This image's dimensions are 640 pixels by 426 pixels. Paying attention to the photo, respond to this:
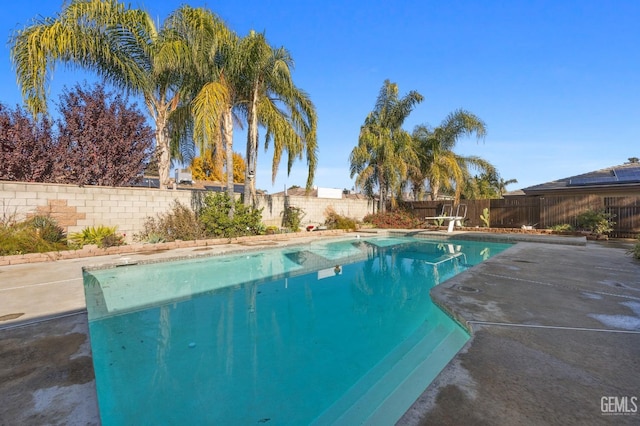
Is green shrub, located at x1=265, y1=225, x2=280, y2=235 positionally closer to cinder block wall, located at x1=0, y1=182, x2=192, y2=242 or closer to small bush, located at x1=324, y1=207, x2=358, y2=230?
cinder block wall, located at x1=0, y1=182, x2=192, y2=242

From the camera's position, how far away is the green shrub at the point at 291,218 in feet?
46.5

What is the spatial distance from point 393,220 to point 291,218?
258 inches

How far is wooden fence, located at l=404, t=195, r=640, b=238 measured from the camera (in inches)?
482

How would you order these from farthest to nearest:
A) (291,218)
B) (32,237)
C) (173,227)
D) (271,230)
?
(291,218) < (271,230) < (173,227) < (32,237)

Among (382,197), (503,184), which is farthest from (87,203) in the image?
(503,184)

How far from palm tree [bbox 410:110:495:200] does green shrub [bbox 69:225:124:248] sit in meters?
14.3

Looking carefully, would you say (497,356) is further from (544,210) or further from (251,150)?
(544,210)

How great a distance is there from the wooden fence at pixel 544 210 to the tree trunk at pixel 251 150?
11.0 meters

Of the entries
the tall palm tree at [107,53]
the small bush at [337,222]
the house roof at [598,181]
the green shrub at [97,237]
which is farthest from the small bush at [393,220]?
the green shrub at [97,237]

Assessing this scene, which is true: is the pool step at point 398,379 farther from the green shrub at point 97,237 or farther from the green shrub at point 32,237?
the green shrub at point 97,237

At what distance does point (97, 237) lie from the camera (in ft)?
28.5

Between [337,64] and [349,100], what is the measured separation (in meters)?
2.68

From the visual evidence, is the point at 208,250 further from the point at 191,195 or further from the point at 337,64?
the point at 337,64

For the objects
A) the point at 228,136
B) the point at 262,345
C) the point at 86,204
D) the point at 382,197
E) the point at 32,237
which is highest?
the point at 228,136
